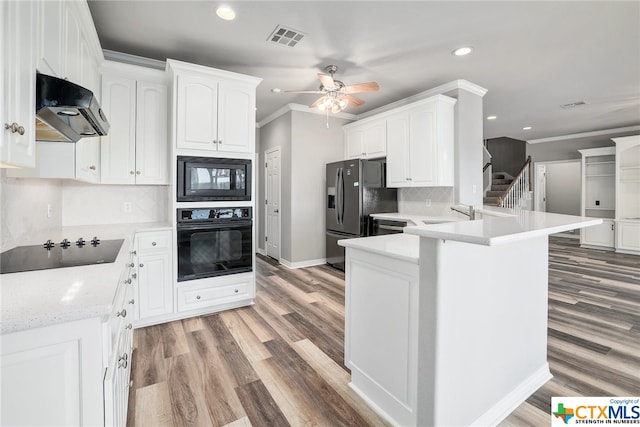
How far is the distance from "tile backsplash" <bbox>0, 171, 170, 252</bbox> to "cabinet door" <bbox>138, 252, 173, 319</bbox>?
660 mm

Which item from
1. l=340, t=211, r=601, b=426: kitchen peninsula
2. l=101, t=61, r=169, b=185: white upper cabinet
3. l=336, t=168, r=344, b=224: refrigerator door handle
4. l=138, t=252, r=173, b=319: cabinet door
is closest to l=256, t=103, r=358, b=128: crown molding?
l=336, t=168, r=344, b=224: refrigerator door handle

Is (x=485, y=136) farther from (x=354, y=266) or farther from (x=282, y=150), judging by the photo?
(x=354, y=266)

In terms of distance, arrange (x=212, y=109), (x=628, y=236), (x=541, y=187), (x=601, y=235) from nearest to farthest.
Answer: (x=212, y=109) → (x=628, y=236) → (x=601, y=235) → (x=541, y=187)

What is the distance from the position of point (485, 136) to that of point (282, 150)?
5268 millimetres

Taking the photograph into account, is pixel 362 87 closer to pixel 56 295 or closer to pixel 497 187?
pixel 56 295

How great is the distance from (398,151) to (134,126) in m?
3.32

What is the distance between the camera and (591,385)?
197 cm

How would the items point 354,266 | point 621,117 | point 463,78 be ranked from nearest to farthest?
point 354,266, point 463,78, point 621,117

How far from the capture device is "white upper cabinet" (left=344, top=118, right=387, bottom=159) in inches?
184

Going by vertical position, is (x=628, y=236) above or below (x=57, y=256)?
below

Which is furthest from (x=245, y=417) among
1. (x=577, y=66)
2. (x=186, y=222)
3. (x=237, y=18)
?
(x=577, y=66)

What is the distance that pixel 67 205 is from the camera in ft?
→ 9.41

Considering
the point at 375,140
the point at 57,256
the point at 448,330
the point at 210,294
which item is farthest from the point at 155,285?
the point at 375,140

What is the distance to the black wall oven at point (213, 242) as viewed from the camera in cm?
294
